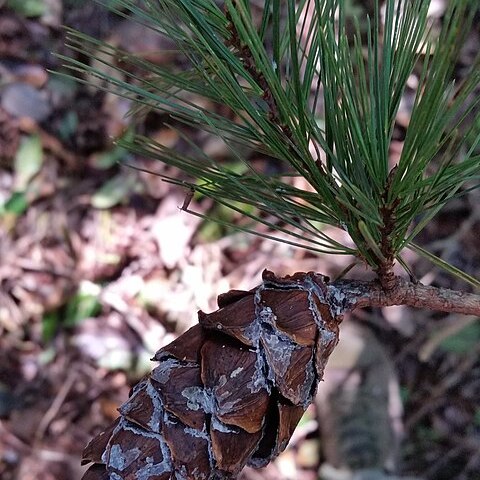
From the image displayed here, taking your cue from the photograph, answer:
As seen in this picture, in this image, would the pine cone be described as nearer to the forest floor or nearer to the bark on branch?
the bark on branch

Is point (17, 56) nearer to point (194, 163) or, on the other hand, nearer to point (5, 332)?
point (5, 332)

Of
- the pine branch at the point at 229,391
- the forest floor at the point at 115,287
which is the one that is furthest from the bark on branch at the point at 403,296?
the forest floor at the point at 115,287

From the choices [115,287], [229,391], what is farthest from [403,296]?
[115,287]

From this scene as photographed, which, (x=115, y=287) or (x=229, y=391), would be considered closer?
(x=229, y=391)

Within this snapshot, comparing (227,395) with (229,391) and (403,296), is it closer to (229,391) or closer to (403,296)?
(229,391)

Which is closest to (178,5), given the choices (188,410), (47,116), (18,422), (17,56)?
(188,410)
